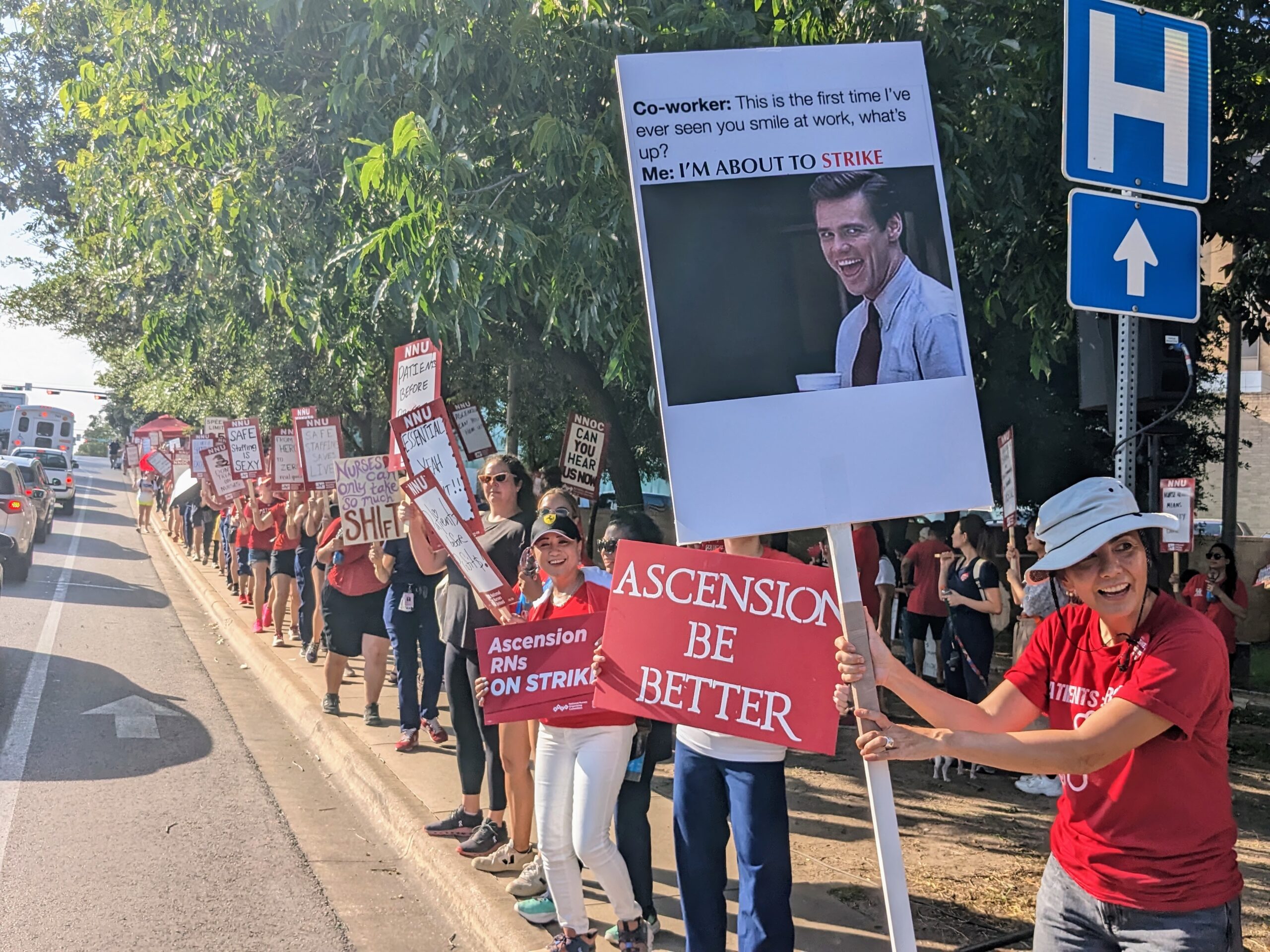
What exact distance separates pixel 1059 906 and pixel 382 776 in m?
5.49

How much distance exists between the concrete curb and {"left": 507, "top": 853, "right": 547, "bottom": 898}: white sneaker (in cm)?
6

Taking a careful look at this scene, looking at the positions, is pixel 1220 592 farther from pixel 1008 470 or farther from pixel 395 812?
pixel 395 812

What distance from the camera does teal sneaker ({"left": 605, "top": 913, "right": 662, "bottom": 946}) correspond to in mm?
4867

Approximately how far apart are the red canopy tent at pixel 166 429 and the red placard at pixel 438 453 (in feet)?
120

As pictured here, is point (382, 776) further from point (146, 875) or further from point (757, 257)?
point (757, 257)

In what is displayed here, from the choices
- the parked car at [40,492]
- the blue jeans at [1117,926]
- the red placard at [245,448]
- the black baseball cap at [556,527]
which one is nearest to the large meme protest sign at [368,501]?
the black baseball cap at [556,527]

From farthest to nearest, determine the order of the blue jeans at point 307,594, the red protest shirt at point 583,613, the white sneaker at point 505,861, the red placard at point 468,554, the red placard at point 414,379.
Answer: the blue jeans at point 307,594
the red placard at point 414,379
the white sneaker at point 505,861
the red placard at point 468,554
the red protest shirt at point 583,613

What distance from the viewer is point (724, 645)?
3.84m

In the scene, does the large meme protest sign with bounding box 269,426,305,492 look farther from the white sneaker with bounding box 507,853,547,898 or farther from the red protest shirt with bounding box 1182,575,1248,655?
the red protest shirt with bounding box 1182,575,1248,655

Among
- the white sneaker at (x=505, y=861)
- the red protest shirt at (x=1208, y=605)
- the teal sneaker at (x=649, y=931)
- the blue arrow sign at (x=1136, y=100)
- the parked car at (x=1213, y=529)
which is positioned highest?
the blue arrow sign at (x=1136, y=100)

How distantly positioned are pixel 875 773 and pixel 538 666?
218cm

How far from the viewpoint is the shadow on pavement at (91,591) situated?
17.3 m

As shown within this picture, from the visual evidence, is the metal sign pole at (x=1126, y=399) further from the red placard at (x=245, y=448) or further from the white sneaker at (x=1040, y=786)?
the red placard at (x=245, y=448)

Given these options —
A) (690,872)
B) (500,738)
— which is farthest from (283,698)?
(690,872)
